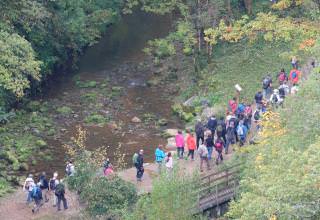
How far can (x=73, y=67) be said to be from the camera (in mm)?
40594

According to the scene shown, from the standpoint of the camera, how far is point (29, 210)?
24266 mm

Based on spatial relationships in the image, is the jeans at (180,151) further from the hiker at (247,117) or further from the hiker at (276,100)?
the hiker at (276,100)

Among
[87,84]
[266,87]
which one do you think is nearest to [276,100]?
[266,87]

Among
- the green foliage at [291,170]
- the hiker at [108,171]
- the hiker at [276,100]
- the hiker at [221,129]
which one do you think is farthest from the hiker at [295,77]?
the hiker at [108,171]

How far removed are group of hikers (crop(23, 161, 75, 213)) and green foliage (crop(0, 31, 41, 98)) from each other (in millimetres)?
4949

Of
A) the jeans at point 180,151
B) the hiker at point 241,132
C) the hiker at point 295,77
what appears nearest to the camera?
the hiker at point 241,132

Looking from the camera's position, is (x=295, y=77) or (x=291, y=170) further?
(x=295, y=77)

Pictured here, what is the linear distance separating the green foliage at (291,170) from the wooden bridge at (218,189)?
2270mm

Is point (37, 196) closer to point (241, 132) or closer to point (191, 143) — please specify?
point (191, 143)

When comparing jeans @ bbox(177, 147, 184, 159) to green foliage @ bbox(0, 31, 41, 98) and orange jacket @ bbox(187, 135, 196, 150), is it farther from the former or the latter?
green foliage @ bbox(0, 31, 41, 98)

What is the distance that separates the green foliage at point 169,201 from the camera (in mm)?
18688

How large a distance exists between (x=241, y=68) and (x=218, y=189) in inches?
595

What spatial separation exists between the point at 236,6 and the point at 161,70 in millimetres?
6516

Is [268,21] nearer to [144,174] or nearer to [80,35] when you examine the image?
[144,174]
